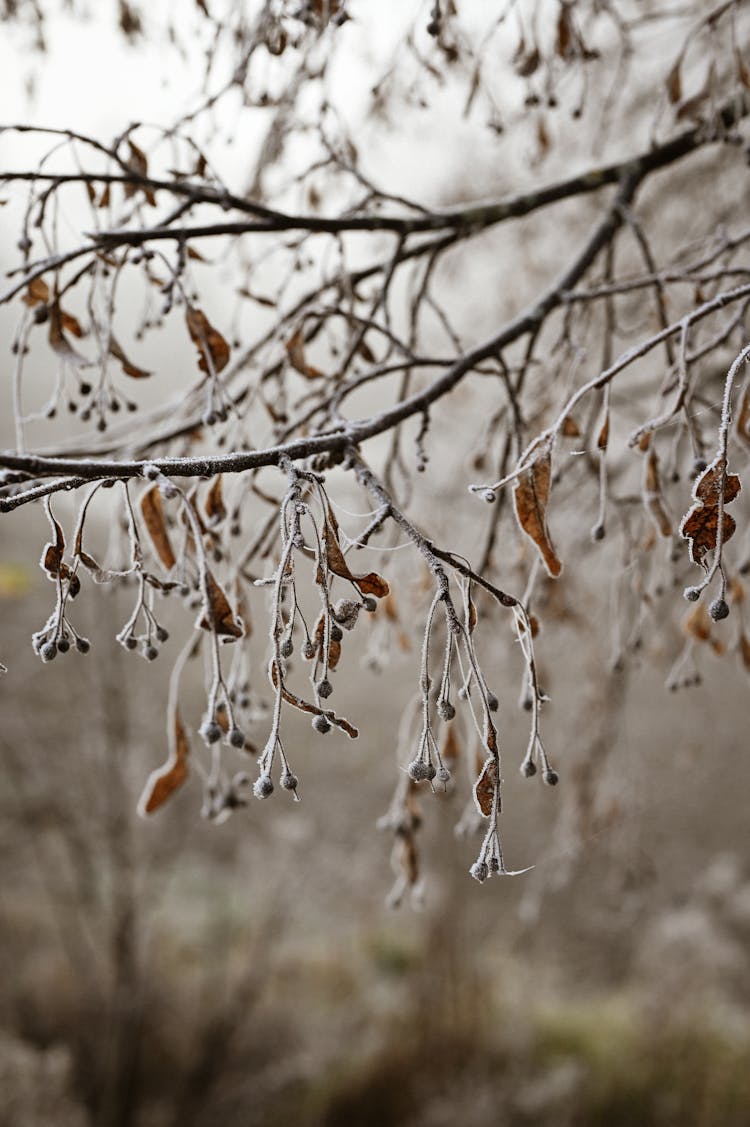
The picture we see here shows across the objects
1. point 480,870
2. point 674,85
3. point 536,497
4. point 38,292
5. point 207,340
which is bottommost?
point 480,870

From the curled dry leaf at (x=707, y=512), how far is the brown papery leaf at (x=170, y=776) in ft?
2.08

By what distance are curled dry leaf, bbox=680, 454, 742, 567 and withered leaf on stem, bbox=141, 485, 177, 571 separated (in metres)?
0.54

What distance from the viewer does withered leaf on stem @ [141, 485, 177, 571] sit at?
3.04 feet

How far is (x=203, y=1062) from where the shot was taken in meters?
4.00

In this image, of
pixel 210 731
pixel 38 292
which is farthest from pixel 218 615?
pixel 38 292

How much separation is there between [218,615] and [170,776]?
36 cm

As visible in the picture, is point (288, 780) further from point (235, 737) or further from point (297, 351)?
point (297, 351)

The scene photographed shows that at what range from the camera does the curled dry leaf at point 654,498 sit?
103 cm

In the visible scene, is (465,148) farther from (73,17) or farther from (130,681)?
(130,681)

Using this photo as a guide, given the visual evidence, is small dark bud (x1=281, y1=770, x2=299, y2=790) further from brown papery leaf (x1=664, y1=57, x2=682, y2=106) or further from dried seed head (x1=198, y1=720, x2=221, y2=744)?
brown papery leaf (x1=664, y1=57, x2=682, y2=106)

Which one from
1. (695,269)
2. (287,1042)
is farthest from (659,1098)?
(695,269)

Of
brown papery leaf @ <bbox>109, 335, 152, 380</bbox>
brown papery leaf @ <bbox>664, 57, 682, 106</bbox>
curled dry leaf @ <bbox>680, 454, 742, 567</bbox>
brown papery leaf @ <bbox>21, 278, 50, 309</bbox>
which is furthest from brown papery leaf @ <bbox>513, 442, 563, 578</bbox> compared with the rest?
brown papery leaf @ <bbox>664, 57, 682, 106</bbox>

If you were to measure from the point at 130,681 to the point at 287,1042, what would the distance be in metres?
2.21

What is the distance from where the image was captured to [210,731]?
79 cm
